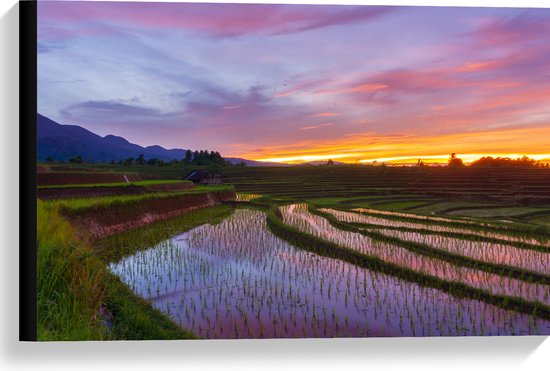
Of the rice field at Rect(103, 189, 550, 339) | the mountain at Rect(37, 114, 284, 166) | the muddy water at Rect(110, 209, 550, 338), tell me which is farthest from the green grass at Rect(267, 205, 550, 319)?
the mountain at Rect(37, 114, 284, 166)

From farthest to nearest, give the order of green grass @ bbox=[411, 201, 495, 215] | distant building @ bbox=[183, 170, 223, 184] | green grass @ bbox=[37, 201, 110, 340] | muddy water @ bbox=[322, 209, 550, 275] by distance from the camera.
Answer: distant building @ bbox=[183, 170, 223, 184], green grass @ bbox=[411, 201, 495, 215], muddy water @ bbox=[322, 209, 550, 275], green grass @ bbox=[37, 201, 110, 340]

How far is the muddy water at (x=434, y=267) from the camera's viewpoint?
17.2 ft

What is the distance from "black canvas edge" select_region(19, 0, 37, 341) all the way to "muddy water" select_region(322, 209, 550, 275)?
7.47 m

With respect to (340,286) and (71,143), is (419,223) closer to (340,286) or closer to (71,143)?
(340,286)

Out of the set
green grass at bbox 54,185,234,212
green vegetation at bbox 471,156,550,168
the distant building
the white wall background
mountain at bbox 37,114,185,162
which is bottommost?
the white wall background

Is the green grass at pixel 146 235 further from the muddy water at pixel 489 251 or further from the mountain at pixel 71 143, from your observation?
the muddy water at pixel 489 251

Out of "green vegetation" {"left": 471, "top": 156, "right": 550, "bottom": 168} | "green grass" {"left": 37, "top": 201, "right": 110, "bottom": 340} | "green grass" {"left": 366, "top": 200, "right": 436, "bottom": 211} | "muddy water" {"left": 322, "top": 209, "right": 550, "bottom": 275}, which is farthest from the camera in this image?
"green grass" {"left": 366, "top": 200, "right": 436, "bottom": 211}

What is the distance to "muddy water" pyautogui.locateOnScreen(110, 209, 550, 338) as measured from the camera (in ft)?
14.0

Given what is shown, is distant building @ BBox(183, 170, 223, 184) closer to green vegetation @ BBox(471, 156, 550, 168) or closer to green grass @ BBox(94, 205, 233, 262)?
green grass @ BBox(94, 205, 233, 262)

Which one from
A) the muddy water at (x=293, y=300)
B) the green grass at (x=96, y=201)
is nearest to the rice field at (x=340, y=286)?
the muddy water at (x=293, y=300)

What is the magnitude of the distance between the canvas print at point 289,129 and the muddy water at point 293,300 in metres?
0.03

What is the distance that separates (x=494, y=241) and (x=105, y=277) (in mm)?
8645

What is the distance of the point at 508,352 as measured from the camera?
163 inches

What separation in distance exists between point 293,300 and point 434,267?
3159mm
